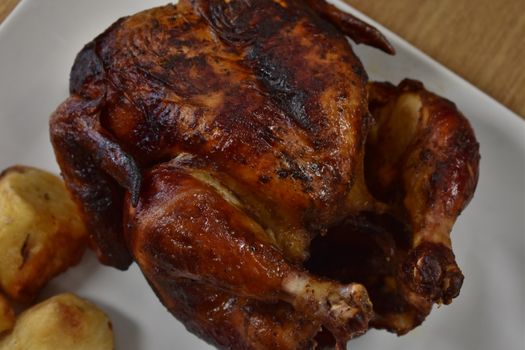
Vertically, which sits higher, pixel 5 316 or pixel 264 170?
pixel 264 170

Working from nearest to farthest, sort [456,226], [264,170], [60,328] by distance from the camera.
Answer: [264,170] → [60,328] → [456,226]

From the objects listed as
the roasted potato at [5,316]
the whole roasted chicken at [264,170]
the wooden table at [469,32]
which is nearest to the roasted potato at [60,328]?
the roasted potato at [5,316]

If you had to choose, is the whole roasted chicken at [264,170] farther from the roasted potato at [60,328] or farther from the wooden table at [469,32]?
the wooden table at [469,32]

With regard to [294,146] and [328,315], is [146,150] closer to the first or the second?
[294,146]

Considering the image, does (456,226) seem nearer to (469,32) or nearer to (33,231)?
→ (469,32)

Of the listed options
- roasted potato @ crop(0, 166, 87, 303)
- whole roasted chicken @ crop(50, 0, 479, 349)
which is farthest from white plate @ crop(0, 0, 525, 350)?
whole roasted chicken @ crop(50, 0, 479, 349)

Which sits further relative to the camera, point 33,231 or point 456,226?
point 456,226

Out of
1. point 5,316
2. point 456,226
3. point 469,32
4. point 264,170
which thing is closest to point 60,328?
point 5,316
